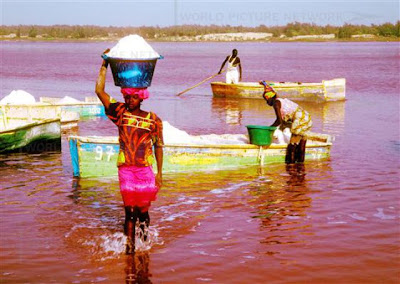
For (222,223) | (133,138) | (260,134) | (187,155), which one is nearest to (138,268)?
(133,138)

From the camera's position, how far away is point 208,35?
396 feet

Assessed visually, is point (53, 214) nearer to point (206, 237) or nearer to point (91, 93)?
point (206, 237)

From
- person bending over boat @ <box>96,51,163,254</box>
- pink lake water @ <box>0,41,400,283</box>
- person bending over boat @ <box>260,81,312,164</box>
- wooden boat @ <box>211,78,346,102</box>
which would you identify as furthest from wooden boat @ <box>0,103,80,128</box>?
person bending over boat @ <box>96,51,163,254</box>

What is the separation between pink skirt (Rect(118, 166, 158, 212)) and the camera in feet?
19.8

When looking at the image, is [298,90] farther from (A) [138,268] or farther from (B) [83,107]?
(A) [138,268]

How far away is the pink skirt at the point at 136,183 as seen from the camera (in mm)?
6031

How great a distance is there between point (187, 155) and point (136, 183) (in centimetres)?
415

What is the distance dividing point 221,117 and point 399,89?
35.5 ft

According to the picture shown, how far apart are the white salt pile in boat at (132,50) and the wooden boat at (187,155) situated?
3785mm

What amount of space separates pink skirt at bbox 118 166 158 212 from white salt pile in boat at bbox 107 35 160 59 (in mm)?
1021

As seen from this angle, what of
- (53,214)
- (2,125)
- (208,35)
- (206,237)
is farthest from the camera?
(208,35)

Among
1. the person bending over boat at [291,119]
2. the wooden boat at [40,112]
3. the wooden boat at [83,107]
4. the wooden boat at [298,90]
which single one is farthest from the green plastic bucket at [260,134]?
the wooden boat at [298,90]

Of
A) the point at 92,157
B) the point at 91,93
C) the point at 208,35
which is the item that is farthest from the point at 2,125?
the point at 208,35

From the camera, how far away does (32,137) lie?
11.7 metres
